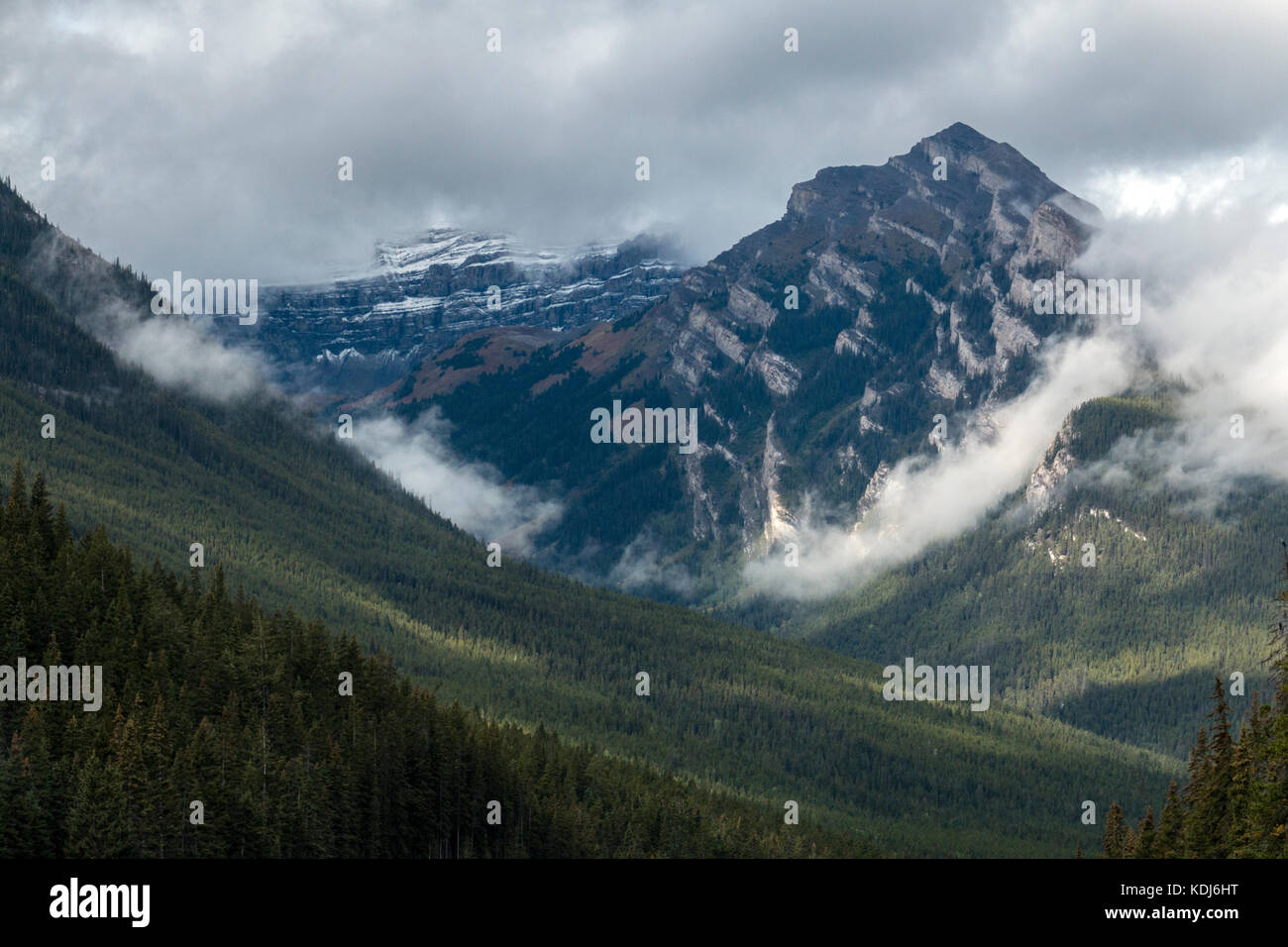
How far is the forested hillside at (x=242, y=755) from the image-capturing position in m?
110

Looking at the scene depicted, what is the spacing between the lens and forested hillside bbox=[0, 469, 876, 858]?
109750 millimetres

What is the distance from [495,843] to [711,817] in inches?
1726

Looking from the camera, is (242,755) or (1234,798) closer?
(1234,798)

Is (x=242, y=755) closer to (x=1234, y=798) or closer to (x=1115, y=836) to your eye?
(x=1234, y=798)

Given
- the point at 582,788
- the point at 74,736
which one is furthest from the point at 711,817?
the point at 74,736

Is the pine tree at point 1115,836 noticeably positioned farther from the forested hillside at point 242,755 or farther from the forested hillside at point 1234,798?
the forested hillside at point 242,755

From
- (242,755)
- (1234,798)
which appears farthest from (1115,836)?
(242,755)

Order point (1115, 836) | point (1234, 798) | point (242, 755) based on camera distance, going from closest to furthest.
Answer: point (1234, 798) < point (242, 755) < point (1115, 836)

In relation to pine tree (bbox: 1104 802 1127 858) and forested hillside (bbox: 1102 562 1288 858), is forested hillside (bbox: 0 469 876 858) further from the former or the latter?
forested hillside (bbox: 1102 562 1288 858)

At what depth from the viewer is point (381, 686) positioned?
162 m

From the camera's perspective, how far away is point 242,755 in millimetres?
123250
